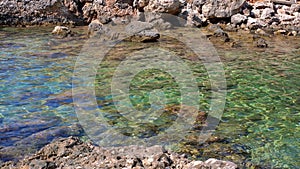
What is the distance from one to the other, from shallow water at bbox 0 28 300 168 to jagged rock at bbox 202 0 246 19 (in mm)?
5605

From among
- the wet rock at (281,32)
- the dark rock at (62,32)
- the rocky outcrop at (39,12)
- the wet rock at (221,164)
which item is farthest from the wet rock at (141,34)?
the wet rock at (221,164)

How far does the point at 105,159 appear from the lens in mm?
5039

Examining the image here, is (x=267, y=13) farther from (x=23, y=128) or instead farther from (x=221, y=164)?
(x=221, y=164)

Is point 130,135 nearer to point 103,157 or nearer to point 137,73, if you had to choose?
point 103,157

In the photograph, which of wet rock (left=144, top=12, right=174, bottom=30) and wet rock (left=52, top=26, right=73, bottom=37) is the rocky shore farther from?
wet rock (left=52, top=26, right=73, bottom=37)

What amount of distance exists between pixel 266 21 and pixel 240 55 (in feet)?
24.9

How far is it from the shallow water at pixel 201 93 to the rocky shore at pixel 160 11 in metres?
4.56

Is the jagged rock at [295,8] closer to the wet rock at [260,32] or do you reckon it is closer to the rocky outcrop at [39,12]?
the wet rock at [260,32]

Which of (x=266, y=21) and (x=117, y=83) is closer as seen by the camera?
(x=117, y=83)

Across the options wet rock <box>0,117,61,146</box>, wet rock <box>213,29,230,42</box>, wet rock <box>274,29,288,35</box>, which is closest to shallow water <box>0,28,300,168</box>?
wet rock <box>0,117,61,146</box>

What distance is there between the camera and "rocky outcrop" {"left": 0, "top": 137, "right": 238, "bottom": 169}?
485cm

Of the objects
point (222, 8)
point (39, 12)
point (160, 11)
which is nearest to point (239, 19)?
point (222, 8)

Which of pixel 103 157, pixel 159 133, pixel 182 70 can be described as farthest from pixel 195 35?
pixel 103 157

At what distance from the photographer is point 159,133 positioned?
7668 millimetres
